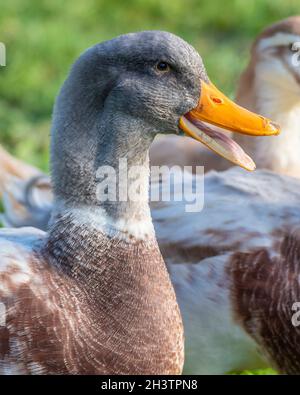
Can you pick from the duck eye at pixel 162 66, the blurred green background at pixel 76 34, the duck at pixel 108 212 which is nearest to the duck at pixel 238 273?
the duck at pixel 108 212

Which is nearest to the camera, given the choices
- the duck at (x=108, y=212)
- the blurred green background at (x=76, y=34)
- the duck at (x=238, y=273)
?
the duck at (x=108, y=212)

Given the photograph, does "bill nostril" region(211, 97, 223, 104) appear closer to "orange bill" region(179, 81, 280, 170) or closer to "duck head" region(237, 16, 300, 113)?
"orange bill" region(179, 81, 280, 170)

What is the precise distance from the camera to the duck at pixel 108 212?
3180 mm

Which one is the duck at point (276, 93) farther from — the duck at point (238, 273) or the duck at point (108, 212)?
the duck at point (108, 212)

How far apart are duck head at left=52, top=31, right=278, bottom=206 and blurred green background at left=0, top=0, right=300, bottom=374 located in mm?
3132

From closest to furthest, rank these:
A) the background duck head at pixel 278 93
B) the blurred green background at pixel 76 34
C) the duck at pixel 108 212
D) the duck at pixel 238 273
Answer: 1. the duck at pixel 108 212
2. the duck at pixel 238 273
3. the background duck head at pixel 278 93
4. the blurred green background at pixel 76 34

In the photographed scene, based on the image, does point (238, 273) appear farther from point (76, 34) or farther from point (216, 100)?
point (76, 34)

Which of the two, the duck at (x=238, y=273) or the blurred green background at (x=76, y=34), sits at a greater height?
the blurred green background at (x=76, y=34)

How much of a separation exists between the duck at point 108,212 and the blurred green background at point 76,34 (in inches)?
122

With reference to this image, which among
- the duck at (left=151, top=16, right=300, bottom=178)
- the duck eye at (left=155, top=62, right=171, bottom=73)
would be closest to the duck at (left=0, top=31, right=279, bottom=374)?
the duck eye at (left=155, top=62, right=171, bottom=73)

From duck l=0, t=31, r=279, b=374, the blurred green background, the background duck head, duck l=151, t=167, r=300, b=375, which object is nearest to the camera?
duck l=0, t=31, r=279, b=374

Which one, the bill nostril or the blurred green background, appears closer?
the bill nostril

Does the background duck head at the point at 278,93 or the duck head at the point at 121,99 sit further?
the background duck head at the point at 278,93

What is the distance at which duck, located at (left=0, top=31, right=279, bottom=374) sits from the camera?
318 centimetres
